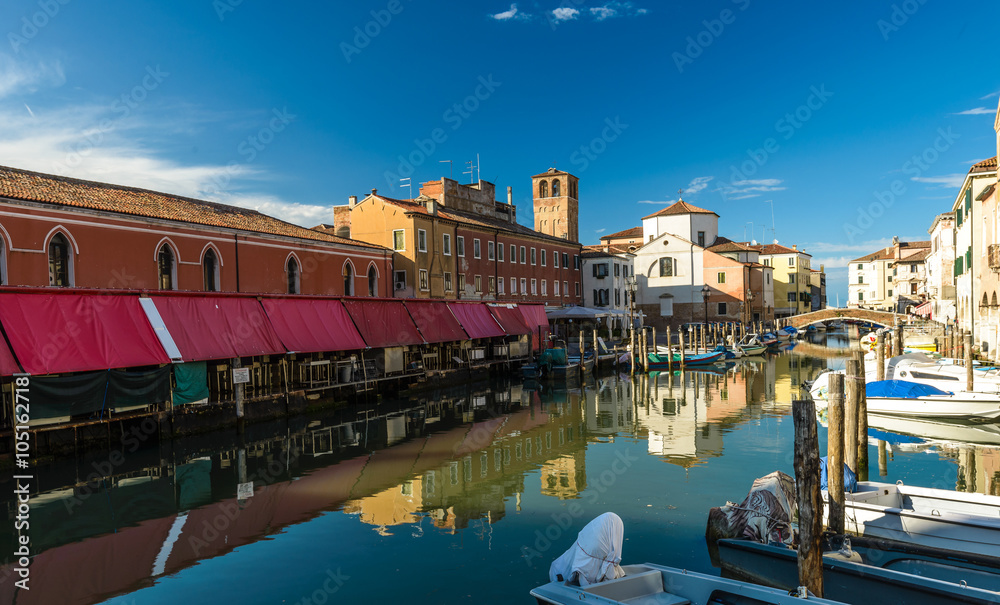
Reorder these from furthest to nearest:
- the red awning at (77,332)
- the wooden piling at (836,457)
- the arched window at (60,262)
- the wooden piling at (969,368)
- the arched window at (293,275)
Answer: the arched window at (293,275)
the arched window at (60,262)
the wooden piling at (969,368)
the red awning at (77,332)
the wooden piling at (836,457)

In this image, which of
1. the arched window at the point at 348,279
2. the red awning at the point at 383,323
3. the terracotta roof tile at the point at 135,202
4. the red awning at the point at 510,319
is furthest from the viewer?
the red awning at the point at 510,319

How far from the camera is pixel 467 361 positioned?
32594mm

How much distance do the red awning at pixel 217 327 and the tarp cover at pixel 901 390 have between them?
18912 millimetres

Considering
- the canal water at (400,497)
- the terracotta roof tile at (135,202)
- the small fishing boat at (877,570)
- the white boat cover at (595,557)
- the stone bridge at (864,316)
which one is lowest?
the canal water at (400,497)

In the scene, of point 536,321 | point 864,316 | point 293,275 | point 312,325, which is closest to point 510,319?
point 536,321

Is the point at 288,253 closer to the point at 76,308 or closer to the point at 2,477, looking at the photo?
the point at 76,308

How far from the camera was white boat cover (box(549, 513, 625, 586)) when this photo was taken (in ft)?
23.5

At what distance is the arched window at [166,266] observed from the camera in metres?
26.4

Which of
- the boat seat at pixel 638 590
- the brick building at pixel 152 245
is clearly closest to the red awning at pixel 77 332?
the brick building at pixel 152 245

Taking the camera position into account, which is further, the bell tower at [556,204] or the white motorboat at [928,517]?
the bell tower at [556,204]

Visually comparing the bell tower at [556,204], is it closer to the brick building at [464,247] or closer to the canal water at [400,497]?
the brick building at [464,247]

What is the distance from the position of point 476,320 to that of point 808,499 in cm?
2664

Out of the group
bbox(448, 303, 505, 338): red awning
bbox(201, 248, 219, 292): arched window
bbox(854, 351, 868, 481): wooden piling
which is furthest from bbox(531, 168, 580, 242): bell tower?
bbox(854, 351, 868, 481): wooden piling

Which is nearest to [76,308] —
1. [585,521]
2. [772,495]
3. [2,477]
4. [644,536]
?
[2,477]
